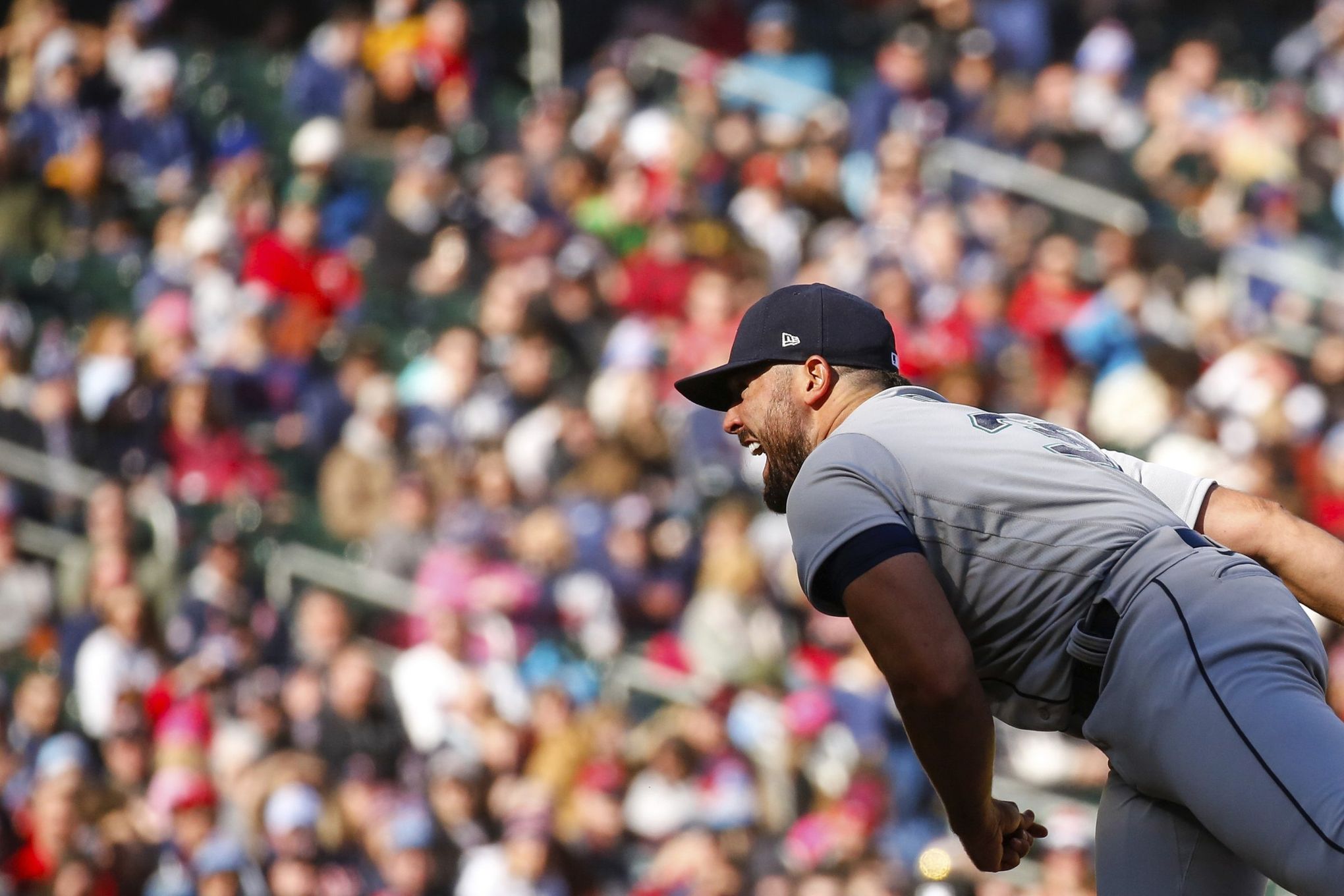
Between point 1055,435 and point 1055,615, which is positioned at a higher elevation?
point 1055,435

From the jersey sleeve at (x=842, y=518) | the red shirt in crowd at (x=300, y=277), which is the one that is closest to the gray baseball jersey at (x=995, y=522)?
the jersey sleeve at (x=842, y=518)

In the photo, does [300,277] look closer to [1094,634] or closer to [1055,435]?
[1055,435]

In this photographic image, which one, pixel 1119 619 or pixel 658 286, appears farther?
pixel 658 286

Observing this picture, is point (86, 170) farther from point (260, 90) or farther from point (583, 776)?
point (583, 776)

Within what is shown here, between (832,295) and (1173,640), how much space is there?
954 millimetres

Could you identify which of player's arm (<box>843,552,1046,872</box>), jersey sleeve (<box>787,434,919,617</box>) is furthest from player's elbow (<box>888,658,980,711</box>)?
jersey sleeve (<box>787,434,919,617</box>)

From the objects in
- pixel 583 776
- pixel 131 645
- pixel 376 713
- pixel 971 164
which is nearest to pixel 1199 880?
pixel 583 776

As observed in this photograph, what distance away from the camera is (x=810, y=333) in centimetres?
336

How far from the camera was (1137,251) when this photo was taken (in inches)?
415

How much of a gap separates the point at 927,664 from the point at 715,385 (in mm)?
834

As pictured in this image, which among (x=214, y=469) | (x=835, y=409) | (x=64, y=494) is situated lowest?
(x=64, y=494)

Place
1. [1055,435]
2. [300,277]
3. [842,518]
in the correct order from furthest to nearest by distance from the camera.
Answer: [300,277], [1055,435], [842,518]

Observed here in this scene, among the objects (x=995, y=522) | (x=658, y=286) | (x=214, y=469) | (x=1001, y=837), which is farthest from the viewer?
(x=658, y=286)

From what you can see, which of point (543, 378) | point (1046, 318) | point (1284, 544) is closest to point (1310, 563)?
point (1284, 544)
